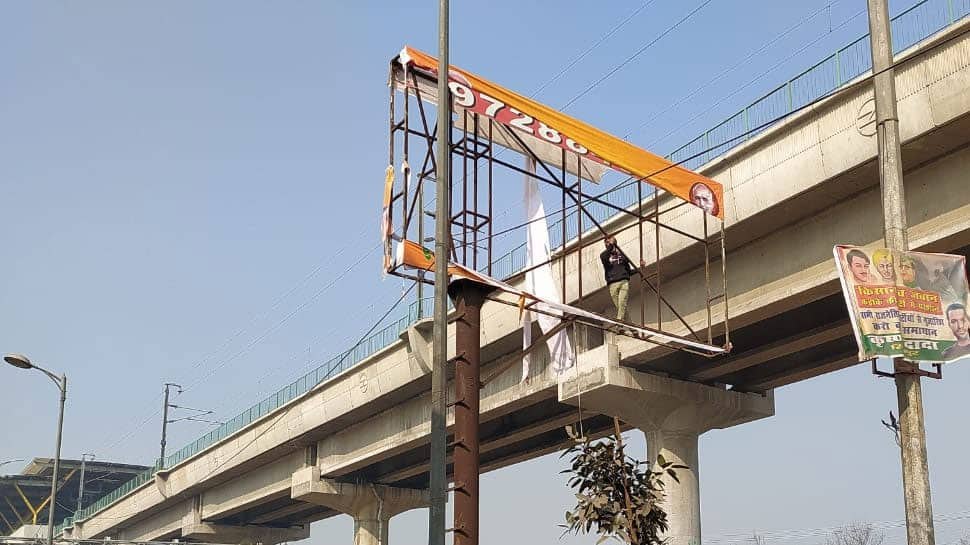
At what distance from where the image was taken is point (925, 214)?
2217cm

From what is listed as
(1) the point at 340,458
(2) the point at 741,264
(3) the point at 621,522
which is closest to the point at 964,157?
(2) the point at 741,264

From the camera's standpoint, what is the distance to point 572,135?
24109 millimetres

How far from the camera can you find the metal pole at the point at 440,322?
15.6 m

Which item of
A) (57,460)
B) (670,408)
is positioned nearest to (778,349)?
(670,408)

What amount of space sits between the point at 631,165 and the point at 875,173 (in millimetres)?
5167

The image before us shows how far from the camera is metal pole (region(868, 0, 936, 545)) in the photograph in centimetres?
1400

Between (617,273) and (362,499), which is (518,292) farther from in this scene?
(362,499)

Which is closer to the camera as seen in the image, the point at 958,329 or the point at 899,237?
the point at 899,237

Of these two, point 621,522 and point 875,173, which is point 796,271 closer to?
point 875,173

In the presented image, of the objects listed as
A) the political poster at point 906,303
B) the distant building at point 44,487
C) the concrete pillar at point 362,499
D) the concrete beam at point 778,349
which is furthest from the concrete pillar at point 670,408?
the distant building at point 44,487

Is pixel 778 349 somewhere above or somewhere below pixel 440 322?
above

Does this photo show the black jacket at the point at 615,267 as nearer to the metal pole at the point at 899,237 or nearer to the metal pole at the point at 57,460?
the metal pole at the point at 899,237

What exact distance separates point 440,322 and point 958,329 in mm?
7177

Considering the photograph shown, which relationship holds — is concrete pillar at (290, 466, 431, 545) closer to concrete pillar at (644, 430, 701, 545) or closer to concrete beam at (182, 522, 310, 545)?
concrete beam at (182, 522, 310, 545)
